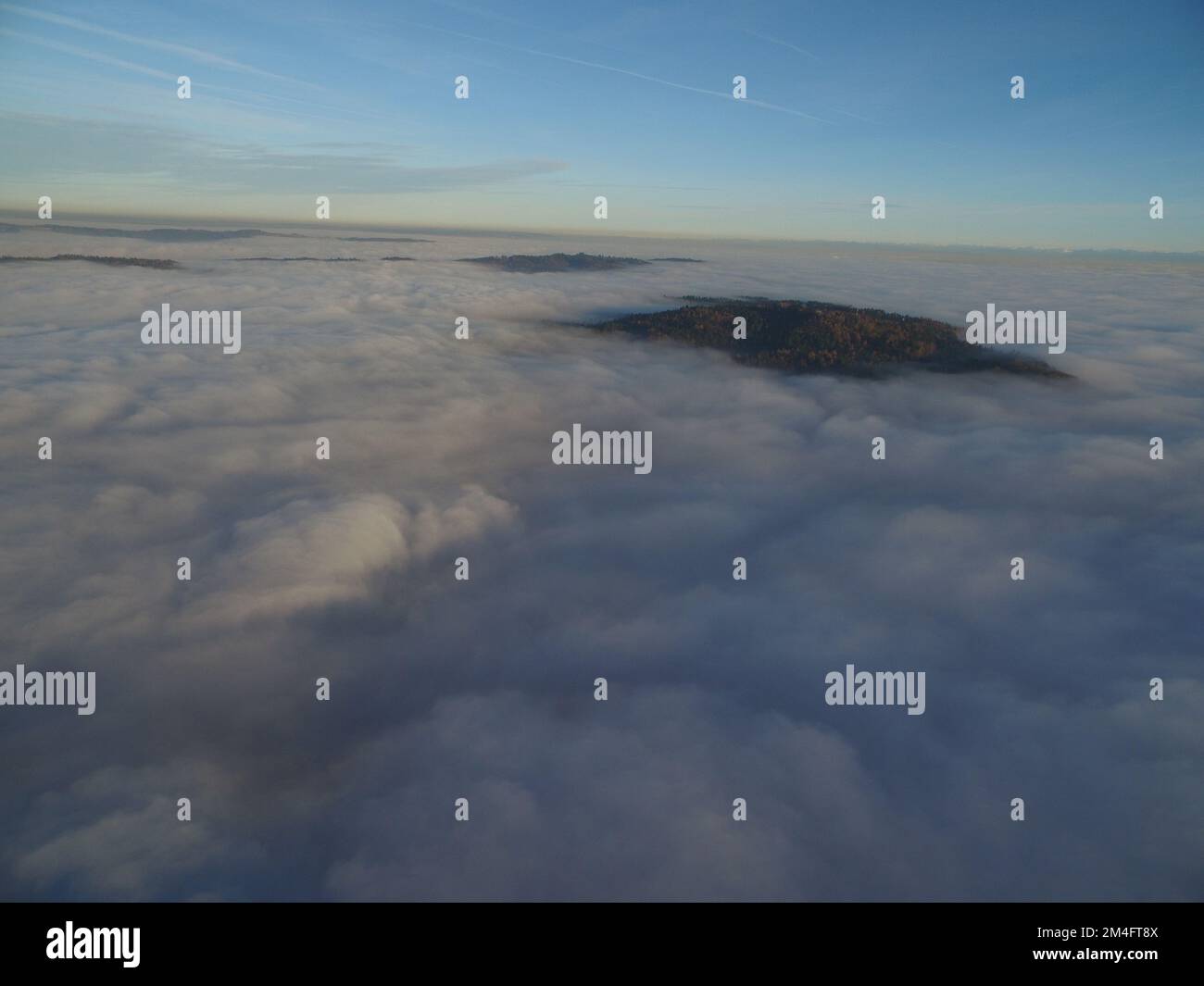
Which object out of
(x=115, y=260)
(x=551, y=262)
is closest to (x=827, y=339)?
(x=551, y=262)

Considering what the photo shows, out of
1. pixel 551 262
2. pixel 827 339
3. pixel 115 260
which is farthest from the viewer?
pixel 551 262

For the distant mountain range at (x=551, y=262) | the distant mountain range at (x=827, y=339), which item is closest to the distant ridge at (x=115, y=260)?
the distant mountain range at (x=551, y=262)

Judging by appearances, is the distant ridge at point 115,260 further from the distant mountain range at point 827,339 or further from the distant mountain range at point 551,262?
the distant mountain range at point 827,339

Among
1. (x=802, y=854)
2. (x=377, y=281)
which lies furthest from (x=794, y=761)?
(x=377, y=281)

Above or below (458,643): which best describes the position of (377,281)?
above

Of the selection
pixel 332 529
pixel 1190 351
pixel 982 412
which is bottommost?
pixel 332 529

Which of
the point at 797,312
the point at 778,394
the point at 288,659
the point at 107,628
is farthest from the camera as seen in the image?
the point at 797,312

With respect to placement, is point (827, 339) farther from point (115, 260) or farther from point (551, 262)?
point (115, 260)

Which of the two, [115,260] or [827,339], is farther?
[115,260]

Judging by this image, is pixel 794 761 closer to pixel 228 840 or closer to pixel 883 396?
pixel 228 840
